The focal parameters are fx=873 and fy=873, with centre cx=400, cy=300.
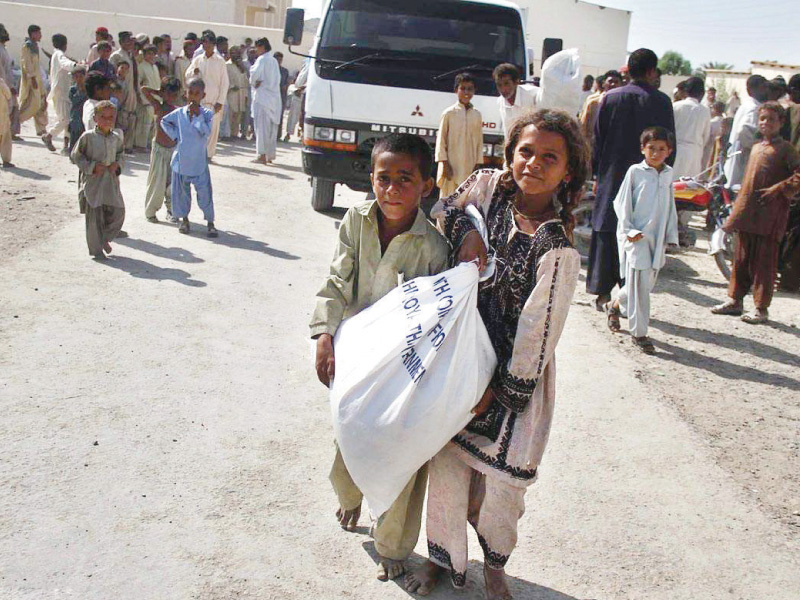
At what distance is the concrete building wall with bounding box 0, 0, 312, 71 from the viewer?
26.1 metres

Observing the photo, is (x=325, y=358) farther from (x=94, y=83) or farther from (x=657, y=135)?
(x=94, y=83)

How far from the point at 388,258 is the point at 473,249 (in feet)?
1.01

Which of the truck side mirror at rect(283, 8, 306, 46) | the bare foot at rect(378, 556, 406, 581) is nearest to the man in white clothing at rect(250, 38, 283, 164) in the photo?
the truck side mirror at rect(283, 8, 306, 46)

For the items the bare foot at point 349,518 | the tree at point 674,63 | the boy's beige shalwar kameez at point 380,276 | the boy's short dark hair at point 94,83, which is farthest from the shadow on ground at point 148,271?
the tree at point 674,63

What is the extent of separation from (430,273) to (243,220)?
6.77m

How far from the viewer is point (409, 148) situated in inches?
113

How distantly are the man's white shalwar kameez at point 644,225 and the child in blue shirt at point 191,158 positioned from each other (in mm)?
4118

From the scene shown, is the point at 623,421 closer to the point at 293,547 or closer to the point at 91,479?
the point at 293,547

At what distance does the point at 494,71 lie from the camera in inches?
344

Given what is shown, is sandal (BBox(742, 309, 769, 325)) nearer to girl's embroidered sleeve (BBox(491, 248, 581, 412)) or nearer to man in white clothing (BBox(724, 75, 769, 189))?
man in white clothing (BBox(724, 75, 769, 189))

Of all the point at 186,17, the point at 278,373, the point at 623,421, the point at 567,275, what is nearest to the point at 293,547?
the point at 567,275

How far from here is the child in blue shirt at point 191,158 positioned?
27.7 ft

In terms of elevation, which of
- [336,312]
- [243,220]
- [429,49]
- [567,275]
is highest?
[429,49]

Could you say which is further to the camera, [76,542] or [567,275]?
[76,542]
